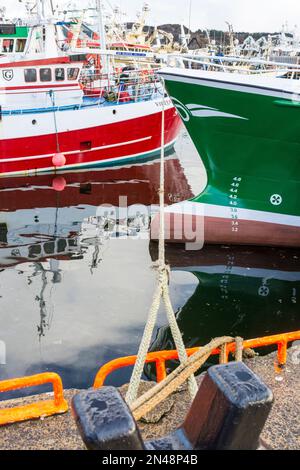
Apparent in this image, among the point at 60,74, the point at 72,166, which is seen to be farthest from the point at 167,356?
the point at 60,74

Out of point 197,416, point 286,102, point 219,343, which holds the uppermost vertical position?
point 286,102

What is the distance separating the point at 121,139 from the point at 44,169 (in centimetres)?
339

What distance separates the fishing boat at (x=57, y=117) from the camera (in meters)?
16.9

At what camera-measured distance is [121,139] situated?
1900 centimetres

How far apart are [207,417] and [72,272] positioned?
7.43m

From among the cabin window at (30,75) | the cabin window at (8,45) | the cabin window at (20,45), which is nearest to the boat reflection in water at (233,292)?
the cabin window at (30,75)

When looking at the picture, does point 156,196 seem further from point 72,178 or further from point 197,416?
point 197,416

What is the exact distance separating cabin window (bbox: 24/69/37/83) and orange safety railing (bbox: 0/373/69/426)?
52.2ft

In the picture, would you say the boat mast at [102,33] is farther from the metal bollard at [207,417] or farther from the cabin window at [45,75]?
the metal bollard at [207,417]

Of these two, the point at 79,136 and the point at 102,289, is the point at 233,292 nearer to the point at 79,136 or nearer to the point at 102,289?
the point at 102,289

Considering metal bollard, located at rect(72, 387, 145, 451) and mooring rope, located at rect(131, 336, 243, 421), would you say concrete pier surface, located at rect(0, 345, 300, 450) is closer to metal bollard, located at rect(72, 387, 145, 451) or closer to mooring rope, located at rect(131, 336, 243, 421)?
mooring rope, located at rect(131, 336, 243, 421)

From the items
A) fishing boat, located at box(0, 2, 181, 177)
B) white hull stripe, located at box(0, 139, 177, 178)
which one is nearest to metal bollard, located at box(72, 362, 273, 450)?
fishing boat, located at box(0, 2, 181, 177)

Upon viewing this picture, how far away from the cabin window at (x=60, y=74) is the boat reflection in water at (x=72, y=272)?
4.45m

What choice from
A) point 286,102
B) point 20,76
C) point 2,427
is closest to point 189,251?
point 286,102
